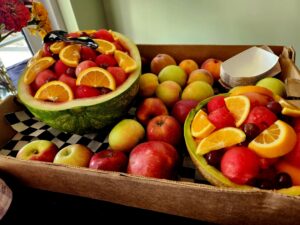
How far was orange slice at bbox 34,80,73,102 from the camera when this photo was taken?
1.90 feet

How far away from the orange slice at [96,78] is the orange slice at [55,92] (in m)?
0.04

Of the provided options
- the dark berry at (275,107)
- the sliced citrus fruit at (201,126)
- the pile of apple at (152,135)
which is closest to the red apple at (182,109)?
the pile of apple at (152,135)

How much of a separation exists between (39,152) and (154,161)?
0.31 meters

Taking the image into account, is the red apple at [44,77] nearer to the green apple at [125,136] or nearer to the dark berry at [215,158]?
the green apple at [125,136]

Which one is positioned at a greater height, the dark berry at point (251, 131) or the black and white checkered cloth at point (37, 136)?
the dark berry at point (251, 131)

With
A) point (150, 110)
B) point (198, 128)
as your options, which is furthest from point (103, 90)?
point (198, 128)

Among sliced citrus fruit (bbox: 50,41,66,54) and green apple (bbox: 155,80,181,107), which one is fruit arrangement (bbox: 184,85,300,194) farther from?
sliced citrus fruit (bbox: 50,41,66,54)

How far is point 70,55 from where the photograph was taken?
2.08 feet

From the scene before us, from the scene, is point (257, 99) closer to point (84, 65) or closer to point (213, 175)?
point (213, 175)

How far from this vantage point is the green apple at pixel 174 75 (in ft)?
2.43

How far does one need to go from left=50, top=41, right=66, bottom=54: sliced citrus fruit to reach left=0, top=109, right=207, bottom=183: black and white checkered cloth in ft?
0.77

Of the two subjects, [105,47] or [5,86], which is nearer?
[105,47]

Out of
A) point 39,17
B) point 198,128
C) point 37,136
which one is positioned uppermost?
point 39,17

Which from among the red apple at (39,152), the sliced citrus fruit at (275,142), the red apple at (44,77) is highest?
the red apple at (44,77)
